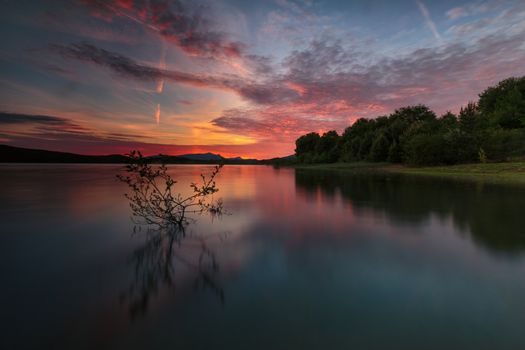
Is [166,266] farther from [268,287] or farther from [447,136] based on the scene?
[447,136]

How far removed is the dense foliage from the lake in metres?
41.9

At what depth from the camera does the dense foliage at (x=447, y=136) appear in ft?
141

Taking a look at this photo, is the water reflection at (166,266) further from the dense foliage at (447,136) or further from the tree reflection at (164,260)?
the dense foliage at (447,136)

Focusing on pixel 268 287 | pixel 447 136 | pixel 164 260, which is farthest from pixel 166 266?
pixel 447 136

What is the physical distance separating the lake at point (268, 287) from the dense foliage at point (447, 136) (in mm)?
41924

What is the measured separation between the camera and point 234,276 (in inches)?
199

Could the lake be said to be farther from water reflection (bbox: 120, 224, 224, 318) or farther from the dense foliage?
the dense foliage

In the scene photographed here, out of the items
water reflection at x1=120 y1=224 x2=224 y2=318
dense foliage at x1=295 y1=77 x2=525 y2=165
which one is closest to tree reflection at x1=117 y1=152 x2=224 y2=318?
water reflection at x1=120 y1=224 x2=224 y2=318

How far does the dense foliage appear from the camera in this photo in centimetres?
4309

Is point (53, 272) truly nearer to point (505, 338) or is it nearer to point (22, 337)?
point (22, 337)

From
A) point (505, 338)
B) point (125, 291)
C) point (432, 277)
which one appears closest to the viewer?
point (505, 338)

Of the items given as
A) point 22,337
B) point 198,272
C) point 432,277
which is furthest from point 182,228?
point 432,277

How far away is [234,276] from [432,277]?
3.79 metres

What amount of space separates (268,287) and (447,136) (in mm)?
49844
